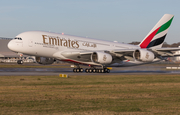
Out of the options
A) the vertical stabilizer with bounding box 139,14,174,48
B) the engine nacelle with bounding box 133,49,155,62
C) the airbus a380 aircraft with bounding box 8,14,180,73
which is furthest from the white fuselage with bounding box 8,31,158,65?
the vertical stabilizer with bounding box 139,14,174,48

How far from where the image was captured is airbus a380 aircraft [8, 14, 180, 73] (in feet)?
121

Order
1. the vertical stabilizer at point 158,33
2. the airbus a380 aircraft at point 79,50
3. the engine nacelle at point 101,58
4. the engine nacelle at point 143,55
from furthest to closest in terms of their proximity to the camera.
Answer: the vertical stabilizer at point 158,33
the engine nacelle at point 143,55
the engine nacelle at point 101,58
the airbus a380 aircraft at point 79,50

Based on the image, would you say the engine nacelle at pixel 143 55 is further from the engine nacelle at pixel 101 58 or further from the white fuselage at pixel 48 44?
the white fuselage at pixel 48 44

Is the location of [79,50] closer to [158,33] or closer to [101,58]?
[101,58]

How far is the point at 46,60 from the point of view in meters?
43.4

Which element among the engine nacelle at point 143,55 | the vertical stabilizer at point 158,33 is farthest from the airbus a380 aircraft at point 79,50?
the vertical stabilizer at point 158,33

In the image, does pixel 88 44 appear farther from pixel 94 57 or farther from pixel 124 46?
pixel 124 46

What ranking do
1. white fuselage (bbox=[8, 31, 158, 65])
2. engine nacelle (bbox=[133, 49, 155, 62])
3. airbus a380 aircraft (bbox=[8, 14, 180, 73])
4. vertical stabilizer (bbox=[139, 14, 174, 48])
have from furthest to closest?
1. vertical stabilizer (bbox=[139, 14, 174, 48])
2. engine nacelle (bbox=[133, 49, 155, 62])
3. airbus a380 aircraft (bbox=[8, 14, 180, 73])
4. white fuselage (bbox=[8, 31, 158, 65])

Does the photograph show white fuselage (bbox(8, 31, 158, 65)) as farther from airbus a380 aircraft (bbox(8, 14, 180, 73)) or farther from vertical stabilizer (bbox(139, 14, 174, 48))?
vertical stabilizer (bbox(139, 14, 174, 48))

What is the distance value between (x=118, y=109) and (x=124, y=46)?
35.4 metres

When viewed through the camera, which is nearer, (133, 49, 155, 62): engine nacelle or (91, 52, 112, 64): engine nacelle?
(91, 52, 112, 64): engine nacelle

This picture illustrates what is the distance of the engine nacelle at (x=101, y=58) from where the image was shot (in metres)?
38.8

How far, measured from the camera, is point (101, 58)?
3875cm

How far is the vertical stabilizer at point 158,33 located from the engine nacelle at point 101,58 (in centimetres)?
1024
